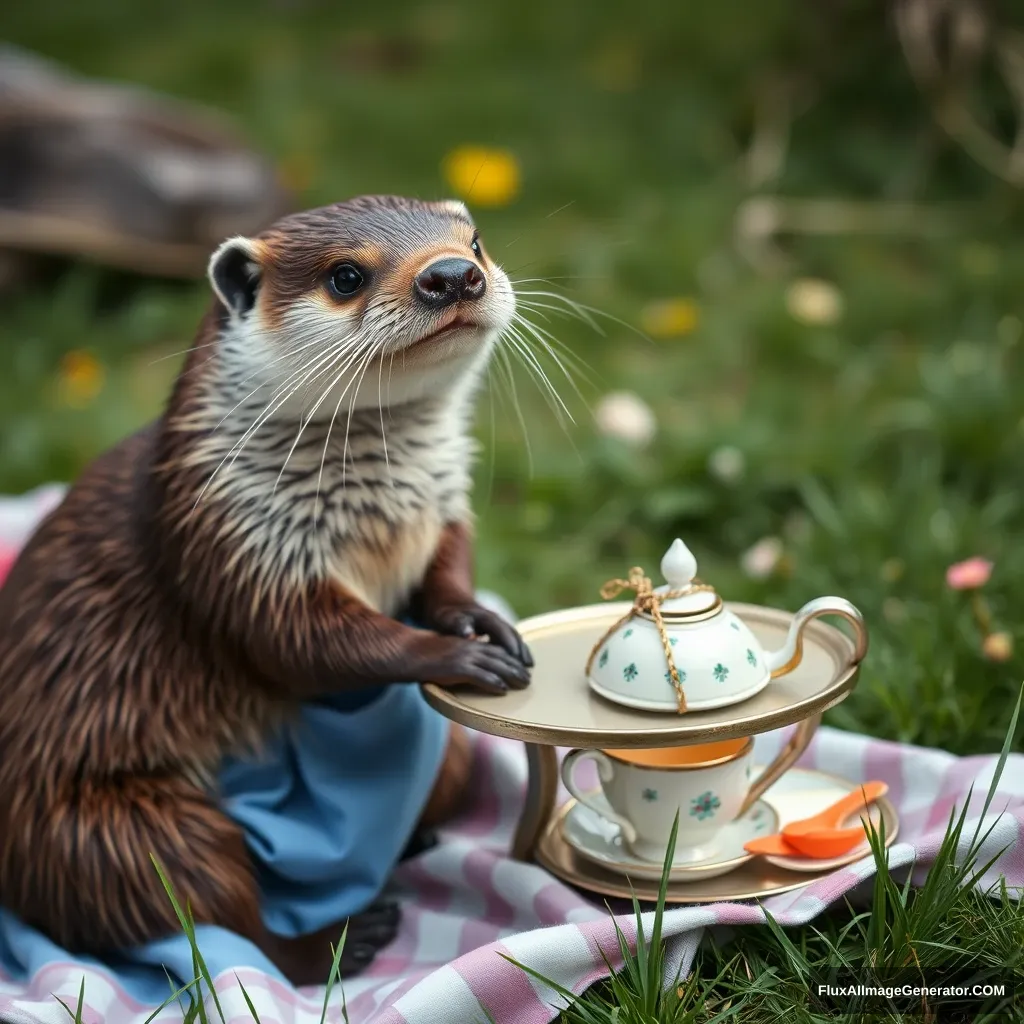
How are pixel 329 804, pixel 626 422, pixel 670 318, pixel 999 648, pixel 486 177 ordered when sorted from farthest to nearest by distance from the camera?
pixel 486 177 < pixel 670 318 < pixel 626 422 < pixel 999 648 < pixel 329 804

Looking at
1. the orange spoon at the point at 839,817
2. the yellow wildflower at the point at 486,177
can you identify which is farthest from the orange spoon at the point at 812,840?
the yellow wildflower at the point at 486,177

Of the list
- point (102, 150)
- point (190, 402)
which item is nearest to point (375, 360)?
point (190, 402)

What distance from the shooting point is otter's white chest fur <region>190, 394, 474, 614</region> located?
2277 mm

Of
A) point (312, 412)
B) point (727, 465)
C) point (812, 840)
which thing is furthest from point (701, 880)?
point (727, 465)

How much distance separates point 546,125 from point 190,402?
173 inches

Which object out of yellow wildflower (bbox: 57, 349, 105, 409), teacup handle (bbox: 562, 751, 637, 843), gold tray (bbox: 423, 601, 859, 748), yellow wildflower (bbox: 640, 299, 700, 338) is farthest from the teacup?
yellow wildflower (bbox: 57, 349, 105, 409)

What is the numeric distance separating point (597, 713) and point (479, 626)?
287mm

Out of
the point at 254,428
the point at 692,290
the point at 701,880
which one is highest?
the point at 254,428

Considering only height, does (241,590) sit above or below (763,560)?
above

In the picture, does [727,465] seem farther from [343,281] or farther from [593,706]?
[343,281]

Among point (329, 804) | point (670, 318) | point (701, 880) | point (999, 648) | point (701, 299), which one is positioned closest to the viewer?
point (701, 880)

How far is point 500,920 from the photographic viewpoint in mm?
2482

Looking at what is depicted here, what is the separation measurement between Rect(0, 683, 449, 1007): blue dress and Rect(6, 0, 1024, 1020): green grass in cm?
52

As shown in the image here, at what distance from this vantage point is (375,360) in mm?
2203
